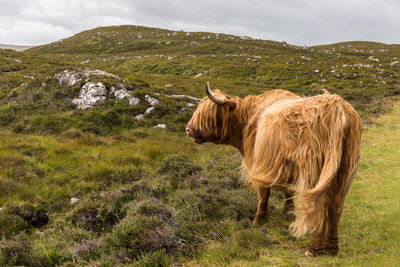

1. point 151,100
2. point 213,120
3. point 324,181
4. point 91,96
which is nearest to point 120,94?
point 91,96

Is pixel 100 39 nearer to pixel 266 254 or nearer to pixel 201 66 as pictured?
pixel 201 66

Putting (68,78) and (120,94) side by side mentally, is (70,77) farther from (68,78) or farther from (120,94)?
(120,94)

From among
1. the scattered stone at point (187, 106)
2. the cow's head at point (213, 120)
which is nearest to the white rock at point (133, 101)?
the scattered stone at point (187, 106)

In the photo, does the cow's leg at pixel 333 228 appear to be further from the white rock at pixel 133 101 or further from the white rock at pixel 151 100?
the white rock at pixel 151 100

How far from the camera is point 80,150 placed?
10.2m

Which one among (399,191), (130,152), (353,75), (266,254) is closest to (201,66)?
(353,75)

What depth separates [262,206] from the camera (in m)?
5.11

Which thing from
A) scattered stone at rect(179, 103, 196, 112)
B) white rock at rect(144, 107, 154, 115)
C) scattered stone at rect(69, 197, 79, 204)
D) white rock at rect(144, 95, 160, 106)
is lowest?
scattered stone at rect(69, 197, 79, 204)

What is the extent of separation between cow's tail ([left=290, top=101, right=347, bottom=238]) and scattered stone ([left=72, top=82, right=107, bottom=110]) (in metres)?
13.0

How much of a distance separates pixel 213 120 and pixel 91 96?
38.1 feet

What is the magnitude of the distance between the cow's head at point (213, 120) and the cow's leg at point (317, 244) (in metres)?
2.25

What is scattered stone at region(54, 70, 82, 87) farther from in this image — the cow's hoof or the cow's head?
the cow's hoof

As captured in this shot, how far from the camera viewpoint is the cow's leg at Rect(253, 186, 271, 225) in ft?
16.4

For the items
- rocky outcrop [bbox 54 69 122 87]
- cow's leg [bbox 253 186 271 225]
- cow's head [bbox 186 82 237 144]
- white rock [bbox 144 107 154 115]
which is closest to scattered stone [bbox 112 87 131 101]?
white rock [bbox 144 107 154 115]
